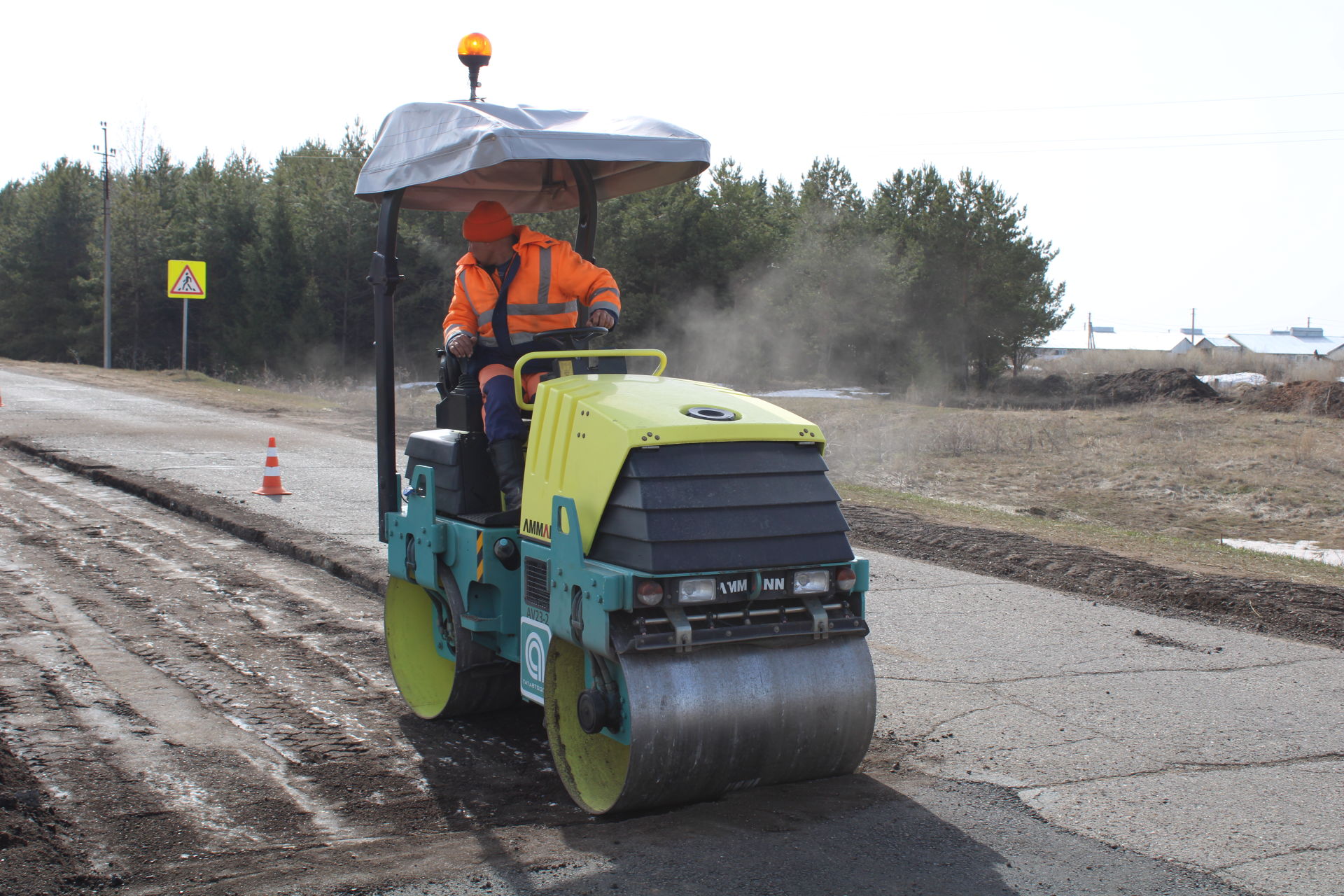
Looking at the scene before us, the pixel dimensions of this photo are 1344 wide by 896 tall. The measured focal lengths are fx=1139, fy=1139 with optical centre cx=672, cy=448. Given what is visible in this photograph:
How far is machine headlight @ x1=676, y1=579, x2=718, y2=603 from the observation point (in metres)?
3.63

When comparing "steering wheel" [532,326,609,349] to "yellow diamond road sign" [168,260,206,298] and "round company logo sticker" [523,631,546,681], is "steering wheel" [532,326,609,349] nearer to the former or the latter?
"round company logo sticker" [523,631,546,681]

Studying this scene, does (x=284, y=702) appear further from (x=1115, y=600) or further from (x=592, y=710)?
(x=1115, y=600)

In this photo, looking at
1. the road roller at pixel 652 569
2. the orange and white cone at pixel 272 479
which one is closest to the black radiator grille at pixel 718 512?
the road roller at pixel 652 569

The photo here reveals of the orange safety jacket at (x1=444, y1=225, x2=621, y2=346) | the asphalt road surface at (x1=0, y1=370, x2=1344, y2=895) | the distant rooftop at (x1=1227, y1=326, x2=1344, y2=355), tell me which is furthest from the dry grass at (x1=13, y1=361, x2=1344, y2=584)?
the distant rooftop at (x1=1227, y1=326, x2=1344, y2=355)

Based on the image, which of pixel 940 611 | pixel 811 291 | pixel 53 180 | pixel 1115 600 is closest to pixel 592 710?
pixel 940 611

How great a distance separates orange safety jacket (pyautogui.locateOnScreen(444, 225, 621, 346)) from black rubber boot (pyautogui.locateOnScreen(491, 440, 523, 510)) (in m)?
0.46

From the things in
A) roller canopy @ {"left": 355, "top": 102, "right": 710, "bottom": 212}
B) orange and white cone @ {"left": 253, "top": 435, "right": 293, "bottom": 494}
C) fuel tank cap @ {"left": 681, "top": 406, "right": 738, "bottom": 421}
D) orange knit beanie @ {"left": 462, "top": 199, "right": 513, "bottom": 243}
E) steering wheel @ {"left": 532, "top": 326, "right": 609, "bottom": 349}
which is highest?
roller canopy @ {"left": 355, "top": 102, "right": 710, "bottom": 212}

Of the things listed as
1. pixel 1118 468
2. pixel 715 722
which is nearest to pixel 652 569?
pixel 715 722

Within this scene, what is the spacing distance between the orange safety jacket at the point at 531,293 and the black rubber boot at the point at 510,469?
46 centimetres

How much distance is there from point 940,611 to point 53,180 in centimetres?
6444

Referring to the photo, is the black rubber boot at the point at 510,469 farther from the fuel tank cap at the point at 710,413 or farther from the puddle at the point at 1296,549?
the puddle at the point at 1296,549

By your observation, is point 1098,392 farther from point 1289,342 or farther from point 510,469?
point 1289,342

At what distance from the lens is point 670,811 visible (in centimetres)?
395

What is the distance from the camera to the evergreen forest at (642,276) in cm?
4028
